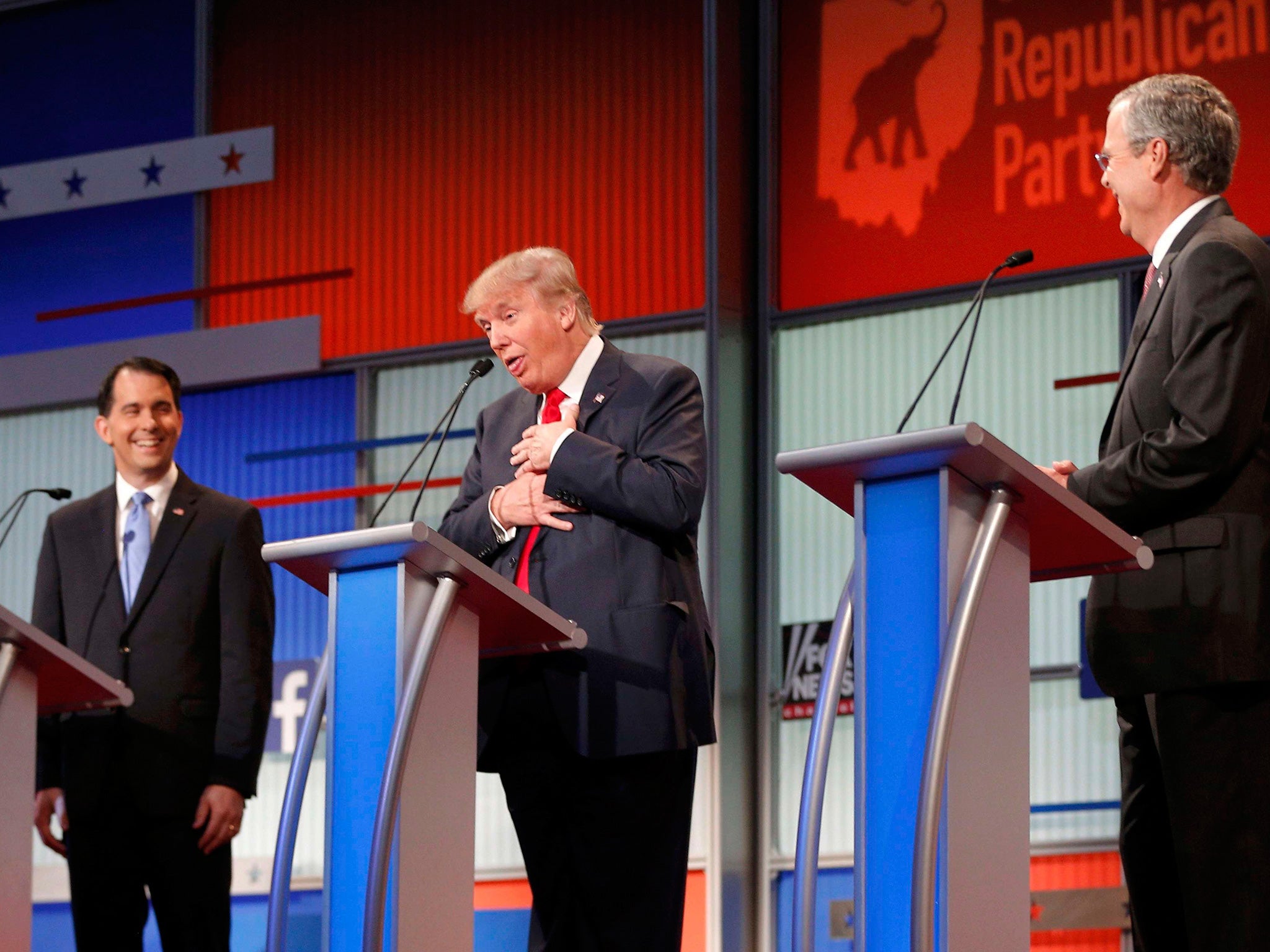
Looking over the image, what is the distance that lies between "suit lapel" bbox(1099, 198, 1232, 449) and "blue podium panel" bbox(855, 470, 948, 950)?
27.2 inches

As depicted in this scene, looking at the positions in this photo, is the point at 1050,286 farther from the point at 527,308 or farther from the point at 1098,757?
the point at 527,308

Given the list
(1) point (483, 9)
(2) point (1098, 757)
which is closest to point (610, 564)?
(2) point (1098, 757)

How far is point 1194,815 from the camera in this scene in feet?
7.63

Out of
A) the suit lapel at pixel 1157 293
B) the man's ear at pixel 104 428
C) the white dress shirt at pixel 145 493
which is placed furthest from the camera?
the man's ear at pixel 104 428

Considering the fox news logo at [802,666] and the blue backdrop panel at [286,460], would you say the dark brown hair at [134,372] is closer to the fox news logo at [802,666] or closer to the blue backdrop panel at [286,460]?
the blue backdrop panel at [286,460]

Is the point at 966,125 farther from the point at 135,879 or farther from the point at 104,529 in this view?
the point at 135,879

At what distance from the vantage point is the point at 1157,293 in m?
2.56

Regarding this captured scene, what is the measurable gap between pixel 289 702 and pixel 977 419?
8.37ft

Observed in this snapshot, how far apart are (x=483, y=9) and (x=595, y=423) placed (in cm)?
390

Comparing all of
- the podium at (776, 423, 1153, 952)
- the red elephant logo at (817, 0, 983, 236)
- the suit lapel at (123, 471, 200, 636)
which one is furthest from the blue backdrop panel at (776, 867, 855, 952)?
the podium at (776, 423, 1153, 952)

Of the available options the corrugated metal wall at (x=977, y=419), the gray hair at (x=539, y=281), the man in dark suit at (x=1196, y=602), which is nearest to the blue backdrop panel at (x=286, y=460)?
the corrugated metal wall at (x=977, y=419)

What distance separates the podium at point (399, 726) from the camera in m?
2.27

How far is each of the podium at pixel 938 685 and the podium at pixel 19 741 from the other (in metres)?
1.52

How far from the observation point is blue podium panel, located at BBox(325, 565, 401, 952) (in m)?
2.30
